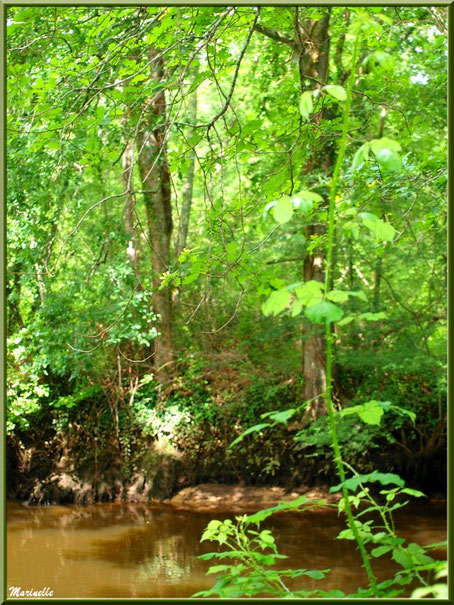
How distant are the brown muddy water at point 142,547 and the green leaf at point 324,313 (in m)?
4.27

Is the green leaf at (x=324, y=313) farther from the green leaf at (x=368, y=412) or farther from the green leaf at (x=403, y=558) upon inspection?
the green leaf at (x=403, y=558)

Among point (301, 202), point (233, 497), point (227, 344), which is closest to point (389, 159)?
point (301, 202)

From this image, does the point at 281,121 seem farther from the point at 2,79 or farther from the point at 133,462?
the point at 133,462

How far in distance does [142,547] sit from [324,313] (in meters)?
5.44

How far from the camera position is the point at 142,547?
588 centimetres

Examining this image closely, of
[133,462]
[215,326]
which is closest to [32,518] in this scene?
[133,462]

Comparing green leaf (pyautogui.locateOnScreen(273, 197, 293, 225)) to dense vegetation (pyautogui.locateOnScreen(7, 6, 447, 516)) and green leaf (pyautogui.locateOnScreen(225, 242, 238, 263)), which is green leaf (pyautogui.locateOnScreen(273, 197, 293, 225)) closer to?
green leaf (pyautogui.locateOnScreen(225, 242, 238, 263))

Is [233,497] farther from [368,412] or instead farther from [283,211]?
[283,211]

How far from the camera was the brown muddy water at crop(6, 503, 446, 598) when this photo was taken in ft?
16.6

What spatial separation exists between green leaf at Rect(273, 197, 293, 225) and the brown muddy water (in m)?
4.29

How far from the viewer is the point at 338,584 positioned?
A: 16.2ft

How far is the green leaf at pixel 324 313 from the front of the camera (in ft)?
3.14

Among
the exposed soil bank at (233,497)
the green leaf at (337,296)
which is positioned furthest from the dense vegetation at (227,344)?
the green leaf at (337,296)

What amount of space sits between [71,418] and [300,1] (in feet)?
21.5
